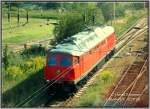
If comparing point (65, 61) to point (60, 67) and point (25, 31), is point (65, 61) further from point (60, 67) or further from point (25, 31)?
point (25, 31)

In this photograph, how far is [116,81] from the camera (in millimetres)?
21344

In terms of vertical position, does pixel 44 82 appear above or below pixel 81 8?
below

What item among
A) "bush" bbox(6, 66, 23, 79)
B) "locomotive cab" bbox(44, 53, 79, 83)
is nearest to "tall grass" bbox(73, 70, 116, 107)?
"locomotive cab" bbox(44, 53, 79, 83)

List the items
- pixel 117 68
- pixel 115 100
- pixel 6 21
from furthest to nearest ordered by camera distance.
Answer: pixel 6 21 → pixel 117 68 → pixel 115 100

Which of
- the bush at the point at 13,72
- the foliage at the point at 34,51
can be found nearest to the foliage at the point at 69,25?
the foliage at the point at 34,51

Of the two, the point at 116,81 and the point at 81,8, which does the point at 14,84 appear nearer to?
the point at 116,81

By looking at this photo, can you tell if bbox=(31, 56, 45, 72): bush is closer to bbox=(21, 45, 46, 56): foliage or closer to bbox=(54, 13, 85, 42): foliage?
bbox=(21, 45, 46, 56): foliage

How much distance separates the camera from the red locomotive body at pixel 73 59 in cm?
1897

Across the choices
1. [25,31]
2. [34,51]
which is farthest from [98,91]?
[25,31]

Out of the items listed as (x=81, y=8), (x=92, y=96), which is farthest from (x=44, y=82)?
(x=81, y=8)

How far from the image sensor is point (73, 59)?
1906 cm

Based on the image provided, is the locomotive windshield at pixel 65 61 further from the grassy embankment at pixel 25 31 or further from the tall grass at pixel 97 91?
the grassy embankment at pixel 25 31

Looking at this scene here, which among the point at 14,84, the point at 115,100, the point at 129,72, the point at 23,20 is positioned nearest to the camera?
the point at 115,100

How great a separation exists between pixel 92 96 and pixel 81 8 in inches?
580
